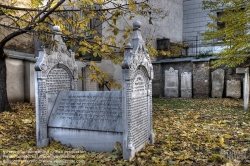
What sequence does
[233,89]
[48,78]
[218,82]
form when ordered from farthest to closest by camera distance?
[218,82] < [233,89] < [48,78]

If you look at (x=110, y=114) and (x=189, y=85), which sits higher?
(x=189, y=85)

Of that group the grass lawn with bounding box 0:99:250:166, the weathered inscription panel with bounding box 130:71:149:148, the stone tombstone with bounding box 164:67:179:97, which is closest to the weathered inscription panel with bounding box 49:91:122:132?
the weathered inscription panel with bounding box 130:71:149:148

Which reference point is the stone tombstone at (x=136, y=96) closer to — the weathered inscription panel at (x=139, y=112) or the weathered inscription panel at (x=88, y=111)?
the weathered inscription panel at (x=139, y=112)

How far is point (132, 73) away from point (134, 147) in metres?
1.36

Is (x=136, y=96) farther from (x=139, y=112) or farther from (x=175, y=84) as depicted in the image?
(x=175, y=84)

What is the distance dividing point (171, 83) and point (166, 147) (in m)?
10.1

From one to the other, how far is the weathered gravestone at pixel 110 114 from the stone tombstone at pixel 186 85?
9.45 m

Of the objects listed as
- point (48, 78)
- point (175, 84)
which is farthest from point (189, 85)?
point (48, 78)

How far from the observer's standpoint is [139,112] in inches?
180

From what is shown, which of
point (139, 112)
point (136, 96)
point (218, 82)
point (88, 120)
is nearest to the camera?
point (136, 96)

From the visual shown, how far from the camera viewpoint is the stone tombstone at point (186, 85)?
45.8 feet

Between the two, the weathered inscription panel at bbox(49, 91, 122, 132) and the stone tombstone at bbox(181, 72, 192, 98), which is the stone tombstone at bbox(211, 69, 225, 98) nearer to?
the stone tombstone at bbox(181, 72, 192, 98)

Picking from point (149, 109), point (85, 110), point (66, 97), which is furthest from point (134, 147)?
point (66, 97)

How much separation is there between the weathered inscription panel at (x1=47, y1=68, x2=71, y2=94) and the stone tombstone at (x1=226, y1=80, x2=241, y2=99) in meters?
9.84
